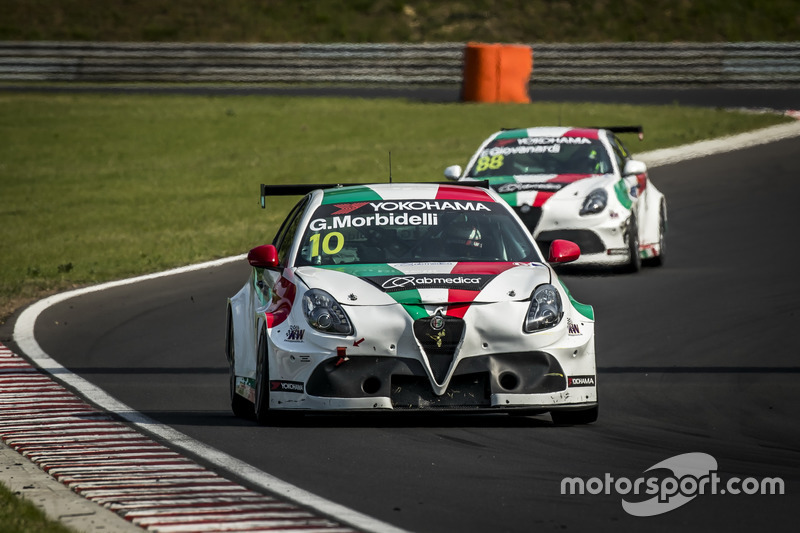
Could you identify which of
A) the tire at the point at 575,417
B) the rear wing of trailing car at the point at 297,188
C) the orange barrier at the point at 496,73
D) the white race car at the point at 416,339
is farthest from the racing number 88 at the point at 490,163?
the orange barrier at the point at 496,73

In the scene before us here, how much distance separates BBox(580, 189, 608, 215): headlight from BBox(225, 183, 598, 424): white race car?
656cm

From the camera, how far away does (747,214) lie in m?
19.3

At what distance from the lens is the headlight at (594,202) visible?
50.3ft

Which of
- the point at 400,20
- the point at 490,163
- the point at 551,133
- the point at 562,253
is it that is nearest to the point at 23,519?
the point at 562,253

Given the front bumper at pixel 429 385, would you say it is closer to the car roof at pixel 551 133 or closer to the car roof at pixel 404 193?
the car roof at pixel 404 193

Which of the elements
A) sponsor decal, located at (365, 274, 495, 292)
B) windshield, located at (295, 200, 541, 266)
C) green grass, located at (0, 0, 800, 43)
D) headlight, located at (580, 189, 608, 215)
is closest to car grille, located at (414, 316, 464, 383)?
sponsor decal, located at (365, 274, 495, 292)

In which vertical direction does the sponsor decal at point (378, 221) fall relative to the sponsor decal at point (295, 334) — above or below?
above

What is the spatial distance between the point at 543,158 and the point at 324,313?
28.1 feet

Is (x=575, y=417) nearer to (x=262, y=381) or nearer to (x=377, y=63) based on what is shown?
(x=262, y=381)

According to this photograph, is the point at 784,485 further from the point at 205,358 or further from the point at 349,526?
the point at 205,358

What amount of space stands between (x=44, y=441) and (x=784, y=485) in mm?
3818

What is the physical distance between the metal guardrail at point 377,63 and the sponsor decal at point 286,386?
30154 millimetres

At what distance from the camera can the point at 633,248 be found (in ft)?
50.8

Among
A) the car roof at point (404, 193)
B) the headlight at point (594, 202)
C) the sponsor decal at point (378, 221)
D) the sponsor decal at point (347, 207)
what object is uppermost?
the headlight at point (594, 202)
